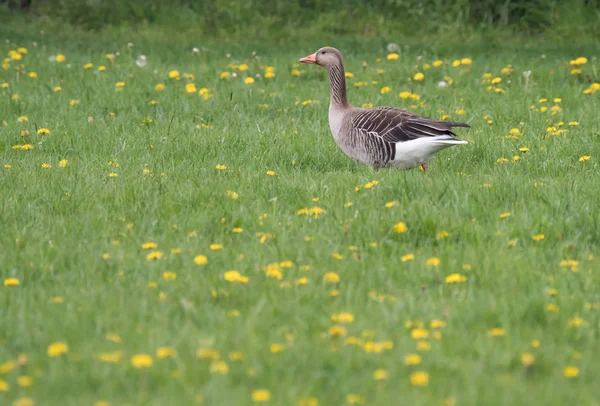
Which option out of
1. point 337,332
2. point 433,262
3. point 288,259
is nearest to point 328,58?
point 288,259

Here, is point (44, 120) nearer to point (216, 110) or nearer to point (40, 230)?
point (216, 110)

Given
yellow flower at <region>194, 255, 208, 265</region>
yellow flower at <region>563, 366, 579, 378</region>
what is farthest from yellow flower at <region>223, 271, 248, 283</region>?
yellow flower at <region>563, 366, 579, 378</region>

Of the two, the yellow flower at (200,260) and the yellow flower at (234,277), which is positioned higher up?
the yellow flower at (234,277)

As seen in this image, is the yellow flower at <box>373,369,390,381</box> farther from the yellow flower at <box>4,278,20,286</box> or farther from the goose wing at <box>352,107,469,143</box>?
the goose wing at <box>352,107,469,143</box>

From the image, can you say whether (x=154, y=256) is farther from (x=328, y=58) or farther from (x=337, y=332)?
(x=328, y=58)

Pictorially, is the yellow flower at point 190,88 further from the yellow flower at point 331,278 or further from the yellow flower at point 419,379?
the yellow flower at point 419,379

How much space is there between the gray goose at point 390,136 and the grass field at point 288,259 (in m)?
0.20

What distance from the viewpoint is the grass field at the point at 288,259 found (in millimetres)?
3307

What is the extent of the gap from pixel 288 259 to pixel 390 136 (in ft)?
6.69

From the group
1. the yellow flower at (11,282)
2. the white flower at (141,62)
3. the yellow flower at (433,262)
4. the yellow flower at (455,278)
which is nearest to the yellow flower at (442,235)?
the yellow flower at (433,262)

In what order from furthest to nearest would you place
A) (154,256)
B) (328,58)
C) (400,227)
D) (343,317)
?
(328,58) < (400,227) < (154,256) < (343,317)

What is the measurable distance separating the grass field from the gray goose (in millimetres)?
195

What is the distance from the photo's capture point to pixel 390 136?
6379 millimetres

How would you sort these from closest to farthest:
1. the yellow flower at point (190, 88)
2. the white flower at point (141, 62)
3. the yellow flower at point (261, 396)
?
the yellow flower at point (261, 396) → the yellow flower at point (190, 88) → the white flower at point (141, 62)
